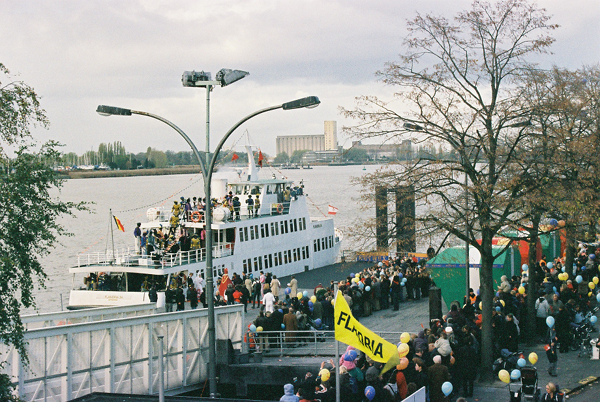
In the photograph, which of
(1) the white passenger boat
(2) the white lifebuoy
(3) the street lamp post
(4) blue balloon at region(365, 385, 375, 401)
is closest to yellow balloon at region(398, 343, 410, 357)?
(4) blue balloon at region(365, 385, 375, 401)

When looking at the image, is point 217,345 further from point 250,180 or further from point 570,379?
point 250,180

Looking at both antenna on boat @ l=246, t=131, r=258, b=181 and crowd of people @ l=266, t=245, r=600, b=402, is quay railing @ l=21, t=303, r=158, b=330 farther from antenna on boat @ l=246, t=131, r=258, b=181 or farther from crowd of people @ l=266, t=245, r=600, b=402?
antenna on boat @ l=246, t=131, r=258, b=181

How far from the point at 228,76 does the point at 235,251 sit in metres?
21.8

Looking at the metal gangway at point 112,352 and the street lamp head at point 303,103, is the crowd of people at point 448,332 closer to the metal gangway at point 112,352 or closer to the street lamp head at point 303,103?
the metal gangway at point 112,352

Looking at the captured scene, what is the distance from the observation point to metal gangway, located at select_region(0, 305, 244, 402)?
14.7m

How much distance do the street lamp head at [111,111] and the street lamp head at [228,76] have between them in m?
2.08

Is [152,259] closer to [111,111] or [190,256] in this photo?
[190,256]

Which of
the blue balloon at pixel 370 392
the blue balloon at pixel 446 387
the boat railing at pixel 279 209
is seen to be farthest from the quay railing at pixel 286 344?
the boat railing at pixel 279 209

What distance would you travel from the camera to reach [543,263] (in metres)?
27.5

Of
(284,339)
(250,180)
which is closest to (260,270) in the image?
(250,180)

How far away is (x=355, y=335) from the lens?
34.7 feet

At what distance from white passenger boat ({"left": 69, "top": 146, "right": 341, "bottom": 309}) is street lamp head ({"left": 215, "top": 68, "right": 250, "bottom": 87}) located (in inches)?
568

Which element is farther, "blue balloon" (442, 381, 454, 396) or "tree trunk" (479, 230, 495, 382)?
"tree trunk" (479, 230, 495, 382)

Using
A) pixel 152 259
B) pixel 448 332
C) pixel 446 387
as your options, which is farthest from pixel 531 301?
pixel 152 259
